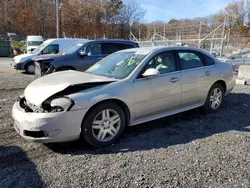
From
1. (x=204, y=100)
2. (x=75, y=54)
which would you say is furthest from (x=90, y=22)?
(x=204, y=100)

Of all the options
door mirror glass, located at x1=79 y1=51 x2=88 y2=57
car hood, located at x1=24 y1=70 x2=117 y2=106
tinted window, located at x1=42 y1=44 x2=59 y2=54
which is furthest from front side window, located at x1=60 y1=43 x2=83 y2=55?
car hood, located at x1=24 y1=70 x2=117 y2=106

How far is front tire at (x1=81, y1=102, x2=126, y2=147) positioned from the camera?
3543mm

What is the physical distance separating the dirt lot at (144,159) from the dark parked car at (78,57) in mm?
3667

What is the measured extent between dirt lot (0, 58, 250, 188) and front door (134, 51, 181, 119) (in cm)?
41

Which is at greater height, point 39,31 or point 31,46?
point 39,31

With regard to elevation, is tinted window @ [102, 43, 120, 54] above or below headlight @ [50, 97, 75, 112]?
above

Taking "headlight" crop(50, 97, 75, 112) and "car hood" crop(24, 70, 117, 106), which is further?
"car hood" crop(24, 70, 117, 106)

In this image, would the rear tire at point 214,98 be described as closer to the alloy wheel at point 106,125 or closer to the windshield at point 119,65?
the windshield at point 119,65

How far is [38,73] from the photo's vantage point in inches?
318

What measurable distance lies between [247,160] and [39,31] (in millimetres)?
48066

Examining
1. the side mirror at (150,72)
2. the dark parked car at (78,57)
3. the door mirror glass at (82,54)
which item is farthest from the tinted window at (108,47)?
the side mirror at (150,72)

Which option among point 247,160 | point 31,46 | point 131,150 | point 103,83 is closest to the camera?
point 247,160

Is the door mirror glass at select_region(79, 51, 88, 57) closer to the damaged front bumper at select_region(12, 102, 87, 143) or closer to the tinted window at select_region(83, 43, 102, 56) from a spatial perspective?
the tinted window at select_region(83, 43, 102, 56)

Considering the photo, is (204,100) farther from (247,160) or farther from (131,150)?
(131,150)
